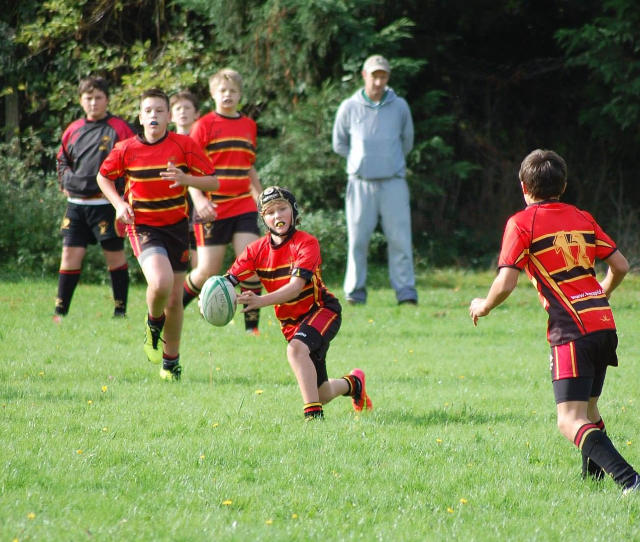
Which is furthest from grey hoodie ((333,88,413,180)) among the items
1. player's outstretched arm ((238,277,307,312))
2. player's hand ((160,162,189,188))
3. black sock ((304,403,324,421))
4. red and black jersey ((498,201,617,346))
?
red and black jersey ((498,201,617,346))

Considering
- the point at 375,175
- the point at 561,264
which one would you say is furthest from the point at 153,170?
the point at 375,175

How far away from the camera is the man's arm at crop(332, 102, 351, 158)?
11.4 m

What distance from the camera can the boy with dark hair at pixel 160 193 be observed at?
22.1 feet

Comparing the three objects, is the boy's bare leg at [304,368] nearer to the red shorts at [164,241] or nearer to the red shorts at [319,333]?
the red shorts at [319,333]

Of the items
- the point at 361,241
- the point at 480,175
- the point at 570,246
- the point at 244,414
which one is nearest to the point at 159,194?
the point at 244,414

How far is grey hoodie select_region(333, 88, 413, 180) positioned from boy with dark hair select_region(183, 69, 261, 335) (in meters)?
2.45

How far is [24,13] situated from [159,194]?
10.8 metres

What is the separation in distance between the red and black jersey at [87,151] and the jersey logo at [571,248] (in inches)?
232

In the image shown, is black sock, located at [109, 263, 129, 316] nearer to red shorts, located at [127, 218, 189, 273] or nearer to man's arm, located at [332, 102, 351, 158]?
red shorts, located at [127, 218, 189, 273]

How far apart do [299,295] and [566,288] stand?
1.89m

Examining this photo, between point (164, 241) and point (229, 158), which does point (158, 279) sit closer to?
point (164, 241)

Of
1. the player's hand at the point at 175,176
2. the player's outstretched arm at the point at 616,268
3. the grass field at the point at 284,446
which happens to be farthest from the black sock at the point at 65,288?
the player's outstretched arm at the point at 616,268

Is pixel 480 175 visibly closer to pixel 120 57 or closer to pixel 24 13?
pixel 120 57

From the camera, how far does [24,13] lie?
16203 mm
